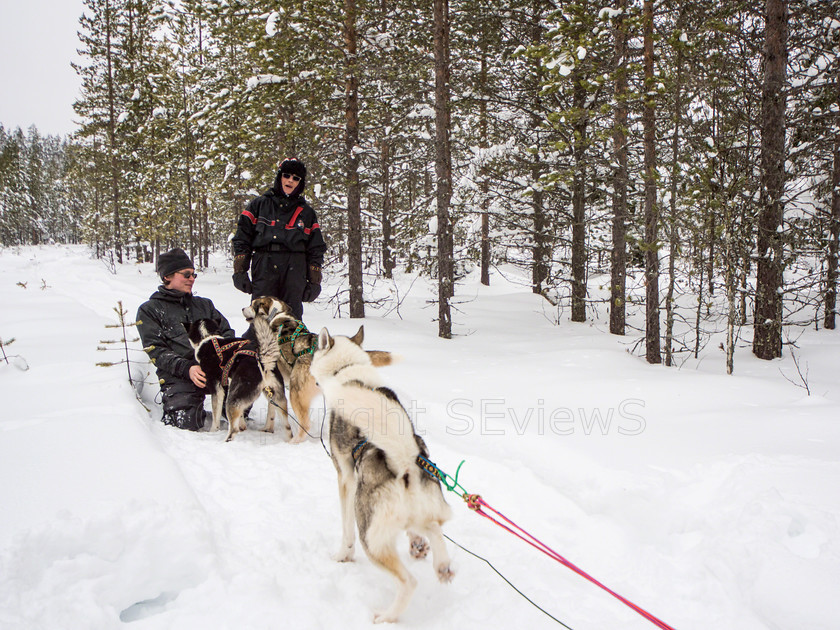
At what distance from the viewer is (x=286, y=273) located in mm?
5332

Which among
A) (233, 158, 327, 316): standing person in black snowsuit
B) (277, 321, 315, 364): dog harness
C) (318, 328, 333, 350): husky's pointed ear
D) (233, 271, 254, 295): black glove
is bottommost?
(277, 321, 315, 364): dog harness

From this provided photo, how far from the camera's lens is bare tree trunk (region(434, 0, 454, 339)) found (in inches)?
318

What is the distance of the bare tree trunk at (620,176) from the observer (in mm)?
6675

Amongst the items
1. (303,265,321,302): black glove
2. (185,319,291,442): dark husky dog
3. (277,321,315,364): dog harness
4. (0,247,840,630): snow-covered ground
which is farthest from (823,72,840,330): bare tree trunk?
(185,319,291,442): dark husky dog

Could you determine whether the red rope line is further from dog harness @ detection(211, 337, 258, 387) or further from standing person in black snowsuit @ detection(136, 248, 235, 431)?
standing person in black snowsuit @ detection(136, 248, 235, 431)

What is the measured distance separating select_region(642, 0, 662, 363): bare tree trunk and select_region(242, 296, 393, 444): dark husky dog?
502 centimetres

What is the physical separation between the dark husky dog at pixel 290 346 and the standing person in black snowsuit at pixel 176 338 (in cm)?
62

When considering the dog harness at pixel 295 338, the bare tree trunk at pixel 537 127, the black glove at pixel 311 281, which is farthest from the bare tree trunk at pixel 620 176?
the dog harness at pixel 295 338

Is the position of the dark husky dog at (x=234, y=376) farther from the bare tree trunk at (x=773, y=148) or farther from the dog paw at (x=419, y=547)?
the bare tree trunk at (x=773, y=148)

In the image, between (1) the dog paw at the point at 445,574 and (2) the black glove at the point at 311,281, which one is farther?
(2) the black glove at the point at 311,281

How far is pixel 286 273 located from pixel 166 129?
1991cm

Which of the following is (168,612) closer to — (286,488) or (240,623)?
(240,623)

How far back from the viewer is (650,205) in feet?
22.2

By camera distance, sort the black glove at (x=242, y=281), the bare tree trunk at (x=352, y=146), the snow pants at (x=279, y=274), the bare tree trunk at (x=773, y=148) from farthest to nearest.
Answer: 1. the bare tree trunk at (x=352, y=146)
2. the bare tree trunk at (x=773, y=148)
3. the snow pants at (x=279, y=274)
4. the black glove at (x=242, y=281)
